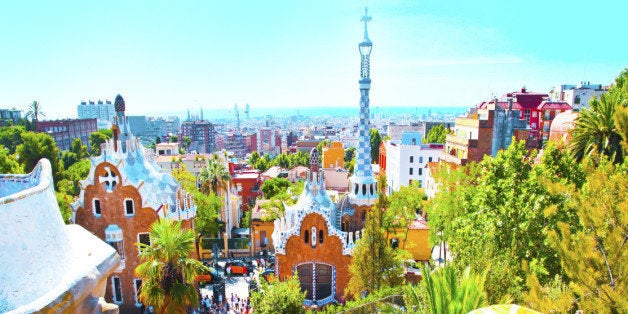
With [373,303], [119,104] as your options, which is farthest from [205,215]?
[373,303]

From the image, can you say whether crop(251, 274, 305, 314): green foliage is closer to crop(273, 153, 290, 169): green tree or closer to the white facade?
crop(273, 153, 290, 169): green tree

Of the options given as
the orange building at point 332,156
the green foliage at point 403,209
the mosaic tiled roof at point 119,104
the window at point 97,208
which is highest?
the mosaic tiled roof at point 119,104

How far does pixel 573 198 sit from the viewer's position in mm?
11969

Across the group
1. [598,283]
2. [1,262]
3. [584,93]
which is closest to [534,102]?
[584,93]

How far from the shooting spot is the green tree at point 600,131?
1592 centimetres

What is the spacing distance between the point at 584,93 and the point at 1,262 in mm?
83411

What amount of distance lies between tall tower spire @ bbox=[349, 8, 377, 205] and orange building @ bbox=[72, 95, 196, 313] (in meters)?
10.5

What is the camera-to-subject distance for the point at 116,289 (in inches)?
855

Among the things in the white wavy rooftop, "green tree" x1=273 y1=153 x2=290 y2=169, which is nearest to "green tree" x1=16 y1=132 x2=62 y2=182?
"green tree" x1=273 y1=153 x2=290 y2=169

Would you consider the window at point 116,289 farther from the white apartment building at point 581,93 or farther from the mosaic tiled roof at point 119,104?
the white apartment building at point 581,93

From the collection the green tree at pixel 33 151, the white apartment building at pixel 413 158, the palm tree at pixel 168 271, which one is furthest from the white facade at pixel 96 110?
the palm tree at pixel 168 271

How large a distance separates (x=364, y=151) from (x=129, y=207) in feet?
46.5

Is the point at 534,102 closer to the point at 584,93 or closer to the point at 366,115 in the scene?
the point at 584,93

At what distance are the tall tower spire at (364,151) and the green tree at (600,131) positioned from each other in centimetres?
1053
